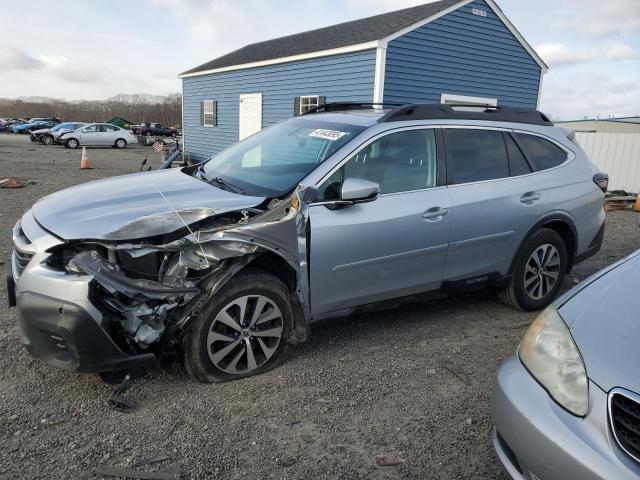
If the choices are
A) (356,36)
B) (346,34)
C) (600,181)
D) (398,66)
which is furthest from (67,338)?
(346,34)

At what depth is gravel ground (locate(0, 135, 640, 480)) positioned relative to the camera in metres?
2.49

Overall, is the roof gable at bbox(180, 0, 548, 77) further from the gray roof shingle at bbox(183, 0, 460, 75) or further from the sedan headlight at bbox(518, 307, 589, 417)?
the sedan headlight at bbox(518, 307, 589, 417)

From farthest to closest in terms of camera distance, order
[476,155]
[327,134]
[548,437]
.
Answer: [476,155] < [327,134] < [548,437]

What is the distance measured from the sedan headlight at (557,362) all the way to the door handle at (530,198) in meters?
2.11

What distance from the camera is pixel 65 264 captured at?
2.75m

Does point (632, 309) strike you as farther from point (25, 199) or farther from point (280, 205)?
point (25, 199)

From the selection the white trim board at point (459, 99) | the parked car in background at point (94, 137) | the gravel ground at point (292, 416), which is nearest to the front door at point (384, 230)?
the gravel ground at point (292, 416)

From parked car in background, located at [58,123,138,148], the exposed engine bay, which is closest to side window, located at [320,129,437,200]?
the exposed engine bay

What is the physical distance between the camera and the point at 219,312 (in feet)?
9.86

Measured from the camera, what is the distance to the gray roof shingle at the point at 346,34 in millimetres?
12362

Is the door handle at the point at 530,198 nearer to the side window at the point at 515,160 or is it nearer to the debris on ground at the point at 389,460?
the side window at the point at 515,160

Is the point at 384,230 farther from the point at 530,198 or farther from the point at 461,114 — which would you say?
the point at 530,198

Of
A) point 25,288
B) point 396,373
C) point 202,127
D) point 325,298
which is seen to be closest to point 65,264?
point 25,288

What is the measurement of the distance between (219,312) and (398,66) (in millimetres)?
10367
